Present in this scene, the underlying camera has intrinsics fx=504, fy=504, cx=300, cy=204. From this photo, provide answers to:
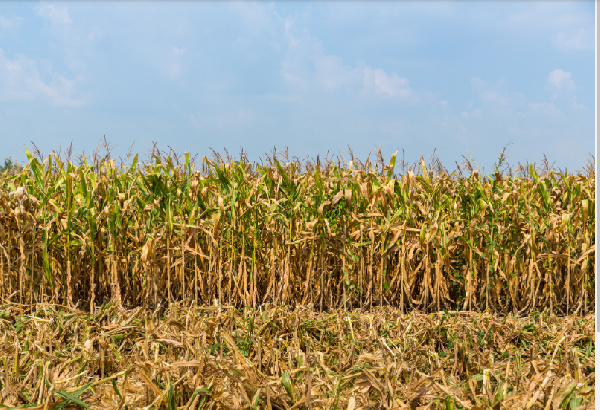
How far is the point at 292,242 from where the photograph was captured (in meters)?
4.09

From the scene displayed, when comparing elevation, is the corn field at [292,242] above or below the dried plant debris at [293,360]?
above

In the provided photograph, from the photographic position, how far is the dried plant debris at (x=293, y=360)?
240 cm

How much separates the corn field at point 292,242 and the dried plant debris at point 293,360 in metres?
0.29

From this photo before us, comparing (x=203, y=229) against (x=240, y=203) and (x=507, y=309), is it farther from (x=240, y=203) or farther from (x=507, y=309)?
(x=507, y=309)

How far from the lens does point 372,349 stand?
127 inches

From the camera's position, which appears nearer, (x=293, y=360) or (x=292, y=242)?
(x=293, y=360)

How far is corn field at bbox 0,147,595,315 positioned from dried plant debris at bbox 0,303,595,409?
29 cm

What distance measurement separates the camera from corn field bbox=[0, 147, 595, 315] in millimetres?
4188

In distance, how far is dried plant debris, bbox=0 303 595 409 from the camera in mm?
2404

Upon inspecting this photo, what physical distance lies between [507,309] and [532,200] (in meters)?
1.01

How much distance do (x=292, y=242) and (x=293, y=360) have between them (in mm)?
1127

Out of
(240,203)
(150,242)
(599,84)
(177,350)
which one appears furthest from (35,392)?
(599,84)

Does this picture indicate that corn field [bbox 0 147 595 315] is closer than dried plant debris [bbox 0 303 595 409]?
No

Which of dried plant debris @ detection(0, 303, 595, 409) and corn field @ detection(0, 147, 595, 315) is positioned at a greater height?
corn field @ detection(0, 147, 595, 315)
